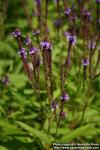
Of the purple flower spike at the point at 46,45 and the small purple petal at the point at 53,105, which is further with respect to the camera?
the small purple petal at the point at 53,105

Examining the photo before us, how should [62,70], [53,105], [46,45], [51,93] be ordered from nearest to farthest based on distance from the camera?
[46,45], [62,70], [51,93], [53,105]

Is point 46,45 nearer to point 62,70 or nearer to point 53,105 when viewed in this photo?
point 62,70

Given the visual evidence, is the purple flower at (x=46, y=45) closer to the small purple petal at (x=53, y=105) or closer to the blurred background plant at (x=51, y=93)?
the blurred background plant at (x=51, y=93)

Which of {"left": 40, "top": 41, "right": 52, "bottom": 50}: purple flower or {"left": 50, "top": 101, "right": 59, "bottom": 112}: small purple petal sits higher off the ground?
{"left": 40, "top": 41, "right": 52, "bottom": 50}: purple flower

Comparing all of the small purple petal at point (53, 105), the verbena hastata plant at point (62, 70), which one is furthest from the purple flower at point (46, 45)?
the small purple petal at point (53, 105)

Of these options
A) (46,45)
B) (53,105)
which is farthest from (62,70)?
(53,105)

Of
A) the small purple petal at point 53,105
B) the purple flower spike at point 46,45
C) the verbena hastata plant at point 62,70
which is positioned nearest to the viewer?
the purple flower spike at point 46,45

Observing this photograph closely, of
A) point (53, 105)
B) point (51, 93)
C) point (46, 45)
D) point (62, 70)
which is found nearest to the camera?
point (46, 45)

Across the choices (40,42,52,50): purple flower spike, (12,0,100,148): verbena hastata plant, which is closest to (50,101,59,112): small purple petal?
(12,0,100,148): verbena hastata plant

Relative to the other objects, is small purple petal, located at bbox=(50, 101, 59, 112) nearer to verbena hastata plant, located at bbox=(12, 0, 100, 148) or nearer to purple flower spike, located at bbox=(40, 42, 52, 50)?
verbena hastata plant, located at bbox=(12, 0, 100, 148)

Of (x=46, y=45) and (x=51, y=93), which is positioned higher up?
(x=46, y=45)

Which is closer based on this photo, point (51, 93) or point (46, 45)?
point (46, 45)
